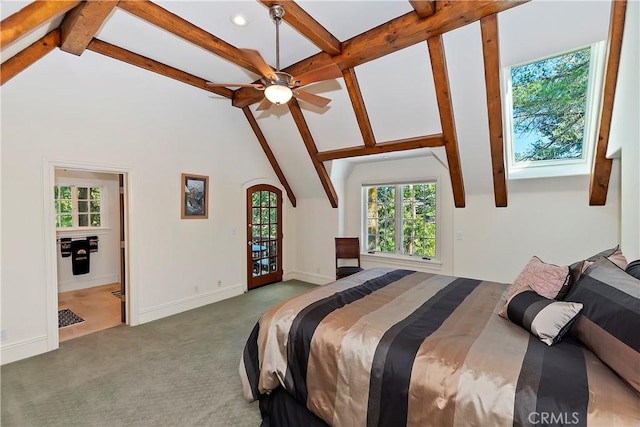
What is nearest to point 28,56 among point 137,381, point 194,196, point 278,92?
point 194,196

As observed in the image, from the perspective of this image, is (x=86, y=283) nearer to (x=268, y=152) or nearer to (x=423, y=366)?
(x=268, y=152)

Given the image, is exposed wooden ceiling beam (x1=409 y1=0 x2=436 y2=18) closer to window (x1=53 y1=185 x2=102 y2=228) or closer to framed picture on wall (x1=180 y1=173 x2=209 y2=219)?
framed picture on wall (x1=180 y1=173 x2=209 y2=219)

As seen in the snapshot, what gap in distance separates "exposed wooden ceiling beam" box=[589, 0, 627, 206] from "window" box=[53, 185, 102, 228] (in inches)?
299

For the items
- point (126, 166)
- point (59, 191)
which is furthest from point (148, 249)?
point (59, 191)

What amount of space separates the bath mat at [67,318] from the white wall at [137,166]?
2.63ft

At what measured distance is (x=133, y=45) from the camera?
10.6 ft

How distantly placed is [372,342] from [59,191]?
620cm

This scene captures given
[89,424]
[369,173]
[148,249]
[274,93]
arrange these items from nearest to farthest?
[89,424] < [274,93] < [148,249] < [369,173]

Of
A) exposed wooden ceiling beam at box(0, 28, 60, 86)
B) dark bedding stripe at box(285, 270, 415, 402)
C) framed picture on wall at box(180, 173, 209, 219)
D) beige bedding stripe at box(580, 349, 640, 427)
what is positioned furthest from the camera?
framed picture on wall at box(180, 173, 209, 219)

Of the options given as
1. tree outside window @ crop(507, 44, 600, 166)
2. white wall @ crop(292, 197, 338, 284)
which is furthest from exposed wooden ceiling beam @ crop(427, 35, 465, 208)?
white wall @ crop(292, 197, 338, 284)

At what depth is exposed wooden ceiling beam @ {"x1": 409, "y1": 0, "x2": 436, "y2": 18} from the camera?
8.01 ft

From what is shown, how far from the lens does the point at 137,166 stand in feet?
12.3

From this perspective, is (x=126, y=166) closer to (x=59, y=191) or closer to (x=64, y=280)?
(x=59, y=191)

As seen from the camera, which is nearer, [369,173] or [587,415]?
[587,415]
